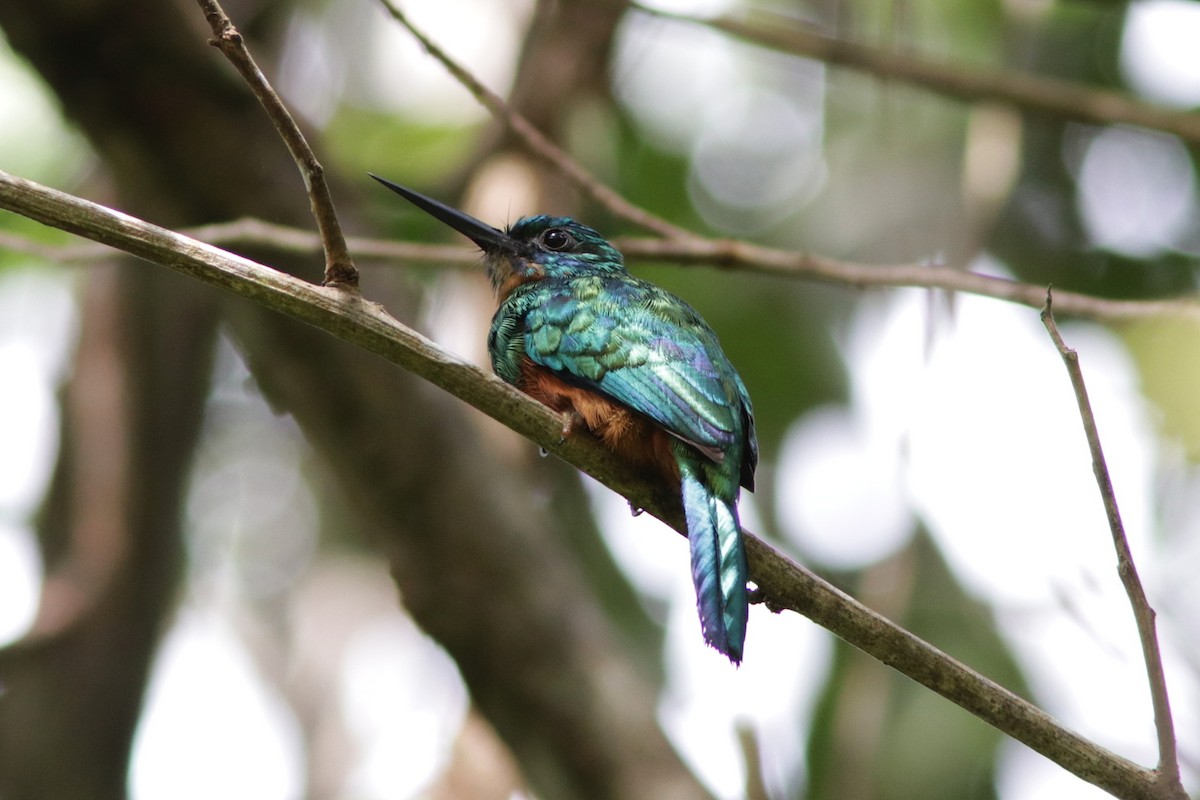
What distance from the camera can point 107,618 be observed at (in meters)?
3.83

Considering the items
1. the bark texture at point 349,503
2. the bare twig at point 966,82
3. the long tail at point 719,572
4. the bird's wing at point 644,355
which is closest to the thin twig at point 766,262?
the bird's wing at point 644,355

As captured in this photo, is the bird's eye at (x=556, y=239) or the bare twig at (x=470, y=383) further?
the bird's eye at (x=556, y=239)

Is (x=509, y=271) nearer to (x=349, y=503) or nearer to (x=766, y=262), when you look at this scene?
(x=766, y=262)

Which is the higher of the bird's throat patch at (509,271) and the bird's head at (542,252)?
the bird's head at (542,252)

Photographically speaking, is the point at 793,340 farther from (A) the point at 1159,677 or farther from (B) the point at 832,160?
(A) the point at 1159,677

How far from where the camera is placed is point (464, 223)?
2992mm

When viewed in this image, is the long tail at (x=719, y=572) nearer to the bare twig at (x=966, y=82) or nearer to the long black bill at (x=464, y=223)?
the long black bill at (x=464, y=223)

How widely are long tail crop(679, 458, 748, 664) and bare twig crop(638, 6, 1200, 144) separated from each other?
218 cm

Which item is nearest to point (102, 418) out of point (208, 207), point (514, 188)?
point (208, 207)

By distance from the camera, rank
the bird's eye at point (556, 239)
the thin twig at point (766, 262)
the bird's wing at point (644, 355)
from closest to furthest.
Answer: the bird's wing at point (644, 355) → the thin twig at point (766, 262) → the bird's eye at point (556, 239)

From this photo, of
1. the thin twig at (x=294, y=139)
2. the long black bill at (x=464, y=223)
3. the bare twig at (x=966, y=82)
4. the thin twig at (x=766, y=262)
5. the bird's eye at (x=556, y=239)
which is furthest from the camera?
the bare twig at (x=966, y=82)

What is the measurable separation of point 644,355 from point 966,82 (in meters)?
2.06

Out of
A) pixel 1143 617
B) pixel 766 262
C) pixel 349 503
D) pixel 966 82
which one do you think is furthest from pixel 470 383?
pixel 966 82

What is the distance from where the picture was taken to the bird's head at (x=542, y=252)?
128 inches
